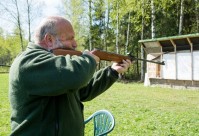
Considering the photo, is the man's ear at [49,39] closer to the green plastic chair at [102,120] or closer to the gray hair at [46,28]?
the gray hair at [46,28]

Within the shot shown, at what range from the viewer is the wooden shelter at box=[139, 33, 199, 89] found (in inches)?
756

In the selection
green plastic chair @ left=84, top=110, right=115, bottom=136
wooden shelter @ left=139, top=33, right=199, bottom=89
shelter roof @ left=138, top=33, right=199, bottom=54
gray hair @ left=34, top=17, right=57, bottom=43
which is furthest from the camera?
shelter roof @ left=138, top=33, right=199, bottom=54

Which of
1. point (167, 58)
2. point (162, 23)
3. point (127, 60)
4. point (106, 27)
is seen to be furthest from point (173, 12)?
point (127, 60)

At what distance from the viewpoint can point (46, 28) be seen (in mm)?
2309

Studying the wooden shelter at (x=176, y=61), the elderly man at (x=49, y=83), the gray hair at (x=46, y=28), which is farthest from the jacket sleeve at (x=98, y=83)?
the wooden shelter at (x=176, y=61)

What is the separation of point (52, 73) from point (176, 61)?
61.9 feet

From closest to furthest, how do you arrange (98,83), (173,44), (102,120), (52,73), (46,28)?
(52,73) → (46,28) → (98,83) → (102,120) → (173,44)

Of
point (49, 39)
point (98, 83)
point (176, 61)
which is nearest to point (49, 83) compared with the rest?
point (49, 39)

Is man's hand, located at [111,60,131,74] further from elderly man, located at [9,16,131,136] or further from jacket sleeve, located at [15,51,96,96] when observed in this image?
jacket sleeve, located at [15,51,96,96]

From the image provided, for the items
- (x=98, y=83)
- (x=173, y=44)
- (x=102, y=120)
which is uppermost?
(x=173, y=44)

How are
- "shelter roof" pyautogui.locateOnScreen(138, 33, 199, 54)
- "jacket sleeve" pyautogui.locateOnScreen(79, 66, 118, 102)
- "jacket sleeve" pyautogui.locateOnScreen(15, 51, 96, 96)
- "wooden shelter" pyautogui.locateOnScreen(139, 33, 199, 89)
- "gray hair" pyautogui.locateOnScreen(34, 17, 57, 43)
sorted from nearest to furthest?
"jacket sleeve" pyautogui.locateOnScreen(15, 51, 96, 96) < "gray hair" pyautogui.locateOnScreen(34, 17, 57, 43) < "jacket sleeve" pyautogui.locateOnScreen(79, 66, 118, 102) < "wooden shelter" pyautogui.locateOnScreen(139, 33, 199, 89) < "shelter roof" pyautogui.locateOnScreen(138, 33, 199, 54)

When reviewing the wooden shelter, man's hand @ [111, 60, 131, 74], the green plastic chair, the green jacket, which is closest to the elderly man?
the green jacket

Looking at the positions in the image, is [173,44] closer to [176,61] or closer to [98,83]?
[176,61]

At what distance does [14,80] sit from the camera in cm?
221
